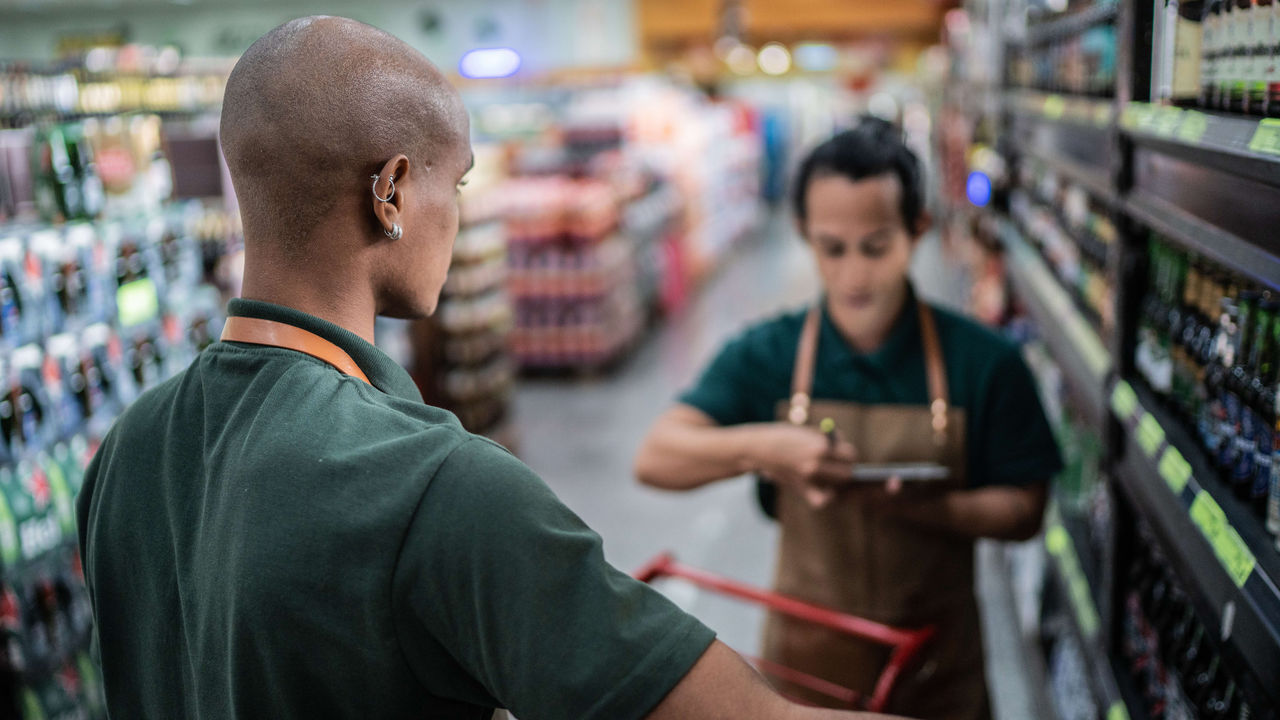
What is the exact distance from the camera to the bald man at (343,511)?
91cm

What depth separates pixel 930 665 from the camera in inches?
78.0

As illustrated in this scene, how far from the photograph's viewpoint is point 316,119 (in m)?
1.05

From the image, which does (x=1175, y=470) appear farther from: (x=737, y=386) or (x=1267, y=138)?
(x=737, y=386)

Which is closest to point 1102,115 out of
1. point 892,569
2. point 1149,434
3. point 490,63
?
point 1149,434

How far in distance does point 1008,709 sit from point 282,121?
3302 millimetres

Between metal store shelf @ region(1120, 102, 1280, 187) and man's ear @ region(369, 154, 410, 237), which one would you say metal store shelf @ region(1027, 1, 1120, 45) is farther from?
man's ear @ region(369, 154, 410, 237)

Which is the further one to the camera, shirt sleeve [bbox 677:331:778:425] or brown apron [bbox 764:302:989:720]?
shirt sleeve [bbox 677:331:778:425]

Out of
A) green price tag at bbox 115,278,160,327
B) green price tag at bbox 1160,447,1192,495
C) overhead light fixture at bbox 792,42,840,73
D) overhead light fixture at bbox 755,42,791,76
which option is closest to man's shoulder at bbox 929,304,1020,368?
green price tag at bbox 1160,447,1192,495

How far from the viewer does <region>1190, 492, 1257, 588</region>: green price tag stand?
1431mm

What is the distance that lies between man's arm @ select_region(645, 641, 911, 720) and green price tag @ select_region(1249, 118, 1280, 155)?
91 centimetres

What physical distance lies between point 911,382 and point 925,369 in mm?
35

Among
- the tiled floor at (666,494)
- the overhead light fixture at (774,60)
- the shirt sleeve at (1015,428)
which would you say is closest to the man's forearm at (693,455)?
the shirt sleeve at (1015,428)

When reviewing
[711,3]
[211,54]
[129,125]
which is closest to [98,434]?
[129,125]

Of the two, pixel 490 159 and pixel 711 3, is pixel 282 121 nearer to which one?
pixel 490 159
